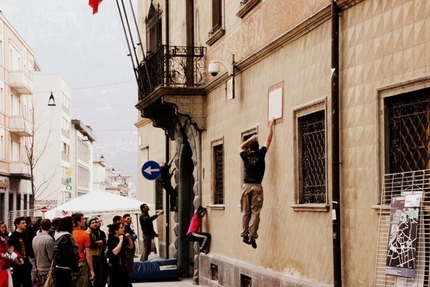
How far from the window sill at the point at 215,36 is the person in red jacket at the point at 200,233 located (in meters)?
3.74

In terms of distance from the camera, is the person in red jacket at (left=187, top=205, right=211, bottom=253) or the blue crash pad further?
the blue crash pad

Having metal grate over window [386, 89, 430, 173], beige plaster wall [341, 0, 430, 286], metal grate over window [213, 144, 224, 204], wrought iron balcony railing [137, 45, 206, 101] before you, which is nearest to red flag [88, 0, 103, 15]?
wrought iron balcony railing [137, 45, 206, 101]

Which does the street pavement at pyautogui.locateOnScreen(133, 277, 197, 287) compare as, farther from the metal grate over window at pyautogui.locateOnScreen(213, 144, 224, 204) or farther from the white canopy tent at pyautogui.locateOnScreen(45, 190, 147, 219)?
the white canopy tent at pyautogui.locateOnScreen(45, 190, 147, 219)

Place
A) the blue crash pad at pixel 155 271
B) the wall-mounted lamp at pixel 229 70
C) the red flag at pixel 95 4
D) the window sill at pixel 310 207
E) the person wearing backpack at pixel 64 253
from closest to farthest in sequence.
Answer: the window sill at pixel 310 207, the person wearing backpack at pixel 64 253, the wall-mounted lamp at pixel 229 70, the red flag at pixel 95 4, the blue crash pad at pixel 155 271

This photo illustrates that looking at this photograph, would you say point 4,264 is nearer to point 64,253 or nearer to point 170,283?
point 64,253

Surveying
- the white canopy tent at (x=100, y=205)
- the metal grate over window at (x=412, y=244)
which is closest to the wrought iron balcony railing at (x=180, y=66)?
the white canopy tent at (x=100, y=205)

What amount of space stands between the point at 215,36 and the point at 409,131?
35.9 feet

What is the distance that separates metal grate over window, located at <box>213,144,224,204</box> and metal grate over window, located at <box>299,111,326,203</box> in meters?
6.62

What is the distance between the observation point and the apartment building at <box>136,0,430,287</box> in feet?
35.9

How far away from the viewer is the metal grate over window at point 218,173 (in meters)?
21.7

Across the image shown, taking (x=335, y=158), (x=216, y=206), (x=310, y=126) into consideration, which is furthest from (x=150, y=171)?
(x=335, y=158)

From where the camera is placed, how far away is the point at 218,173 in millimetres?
22188

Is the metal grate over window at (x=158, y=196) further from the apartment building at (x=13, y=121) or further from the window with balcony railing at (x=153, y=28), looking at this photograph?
the apartment building at (x=13, y=121)

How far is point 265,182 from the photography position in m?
17.1
